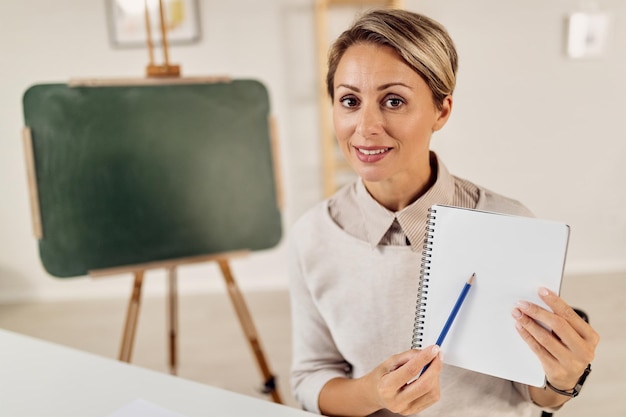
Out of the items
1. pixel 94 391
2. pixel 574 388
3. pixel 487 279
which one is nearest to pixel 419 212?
pixel 487 279

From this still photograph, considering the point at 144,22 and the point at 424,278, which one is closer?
the point at 424,278

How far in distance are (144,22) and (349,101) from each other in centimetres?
231

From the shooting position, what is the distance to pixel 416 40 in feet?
2.36

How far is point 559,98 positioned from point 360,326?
49cm

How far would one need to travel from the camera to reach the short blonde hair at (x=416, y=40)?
28.3 inches

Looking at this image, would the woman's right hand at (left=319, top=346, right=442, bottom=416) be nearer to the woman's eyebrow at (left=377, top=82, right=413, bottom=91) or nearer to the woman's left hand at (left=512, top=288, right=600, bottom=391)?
the woman's left hand at (left=512, top=288, right=600, bottom=391)

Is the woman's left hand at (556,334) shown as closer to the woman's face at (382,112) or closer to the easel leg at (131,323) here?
the woman's face at (382,112)

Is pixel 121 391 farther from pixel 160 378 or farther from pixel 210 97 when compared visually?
pixel 210 97

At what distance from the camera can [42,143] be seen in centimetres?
154

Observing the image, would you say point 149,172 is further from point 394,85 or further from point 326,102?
point 326,102

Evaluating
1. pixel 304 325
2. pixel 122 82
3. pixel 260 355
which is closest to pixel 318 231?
pixel 304 325

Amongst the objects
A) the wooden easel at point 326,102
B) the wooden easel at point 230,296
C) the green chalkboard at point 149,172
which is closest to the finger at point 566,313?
the wooden easel at point 230,296

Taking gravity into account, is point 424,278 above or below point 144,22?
below

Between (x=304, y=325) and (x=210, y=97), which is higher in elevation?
(x=210, y=97)
